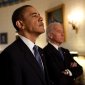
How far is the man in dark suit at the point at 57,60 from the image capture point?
2.29m

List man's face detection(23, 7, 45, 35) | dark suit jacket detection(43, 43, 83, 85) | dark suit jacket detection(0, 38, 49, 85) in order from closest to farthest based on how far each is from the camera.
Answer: dark suit jacket detection(0, 38, 49, 85)
man's face detection(23, 7, 45, 35)
dark suit jacket detection(43, 43, 83, 85)

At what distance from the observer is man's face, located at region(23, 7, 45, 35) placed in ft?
5.94

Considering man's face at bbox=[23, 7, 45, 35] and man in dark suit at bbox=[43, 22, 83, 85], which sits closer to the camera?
man's face at bbox=[23, 7, 45, 35]

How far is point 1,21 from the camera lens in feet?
22.5

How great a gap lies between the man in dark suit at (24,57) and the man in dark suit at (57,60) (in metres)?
0.48

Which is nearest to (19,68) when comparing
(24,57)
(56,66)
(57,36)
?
(24,57)

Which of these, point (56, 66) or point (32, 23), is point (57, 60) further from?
point (32, 23)

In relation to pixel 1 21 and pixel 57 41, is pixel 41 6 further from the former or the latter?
pixel 57 41

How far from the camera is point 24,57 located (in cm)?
168

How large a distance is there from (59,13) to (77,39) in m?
0.76

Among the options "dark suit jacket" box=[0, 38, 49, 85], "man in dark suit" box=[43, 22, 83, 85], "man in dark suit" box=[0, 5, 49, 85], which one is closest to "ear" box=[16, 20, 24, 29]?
"man in dark suit" box=[0, 5, 49, 85]

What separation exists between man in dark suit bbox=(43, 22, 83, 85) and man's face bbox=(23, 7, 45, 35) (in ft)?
1.93

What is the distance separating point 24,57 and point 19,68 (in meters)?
0.11

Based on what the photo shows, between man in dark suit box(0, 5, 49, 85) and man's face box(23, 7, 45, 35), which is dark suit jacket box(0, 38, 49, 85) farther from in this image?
man's face box(23, 7, 45, 35)
